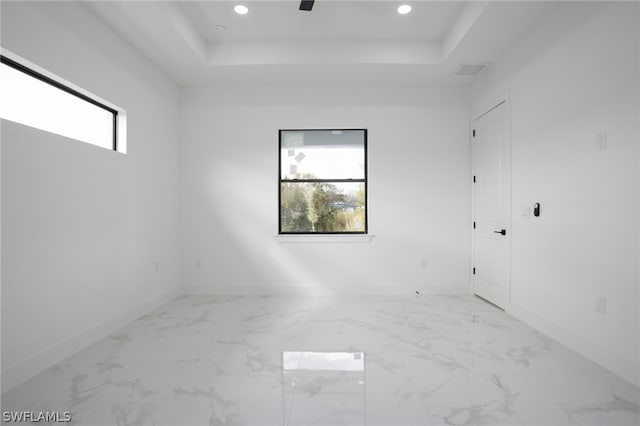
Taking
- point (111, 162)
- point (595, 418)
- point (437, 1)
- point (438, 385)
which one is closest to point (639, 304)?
point (595, 418)

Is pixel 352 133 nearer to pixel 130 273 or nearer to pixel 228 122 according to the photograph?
pixel 228 122

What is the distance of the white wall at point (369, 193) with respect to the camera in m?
3.99

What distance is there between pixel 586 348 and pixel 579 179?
1.27 m

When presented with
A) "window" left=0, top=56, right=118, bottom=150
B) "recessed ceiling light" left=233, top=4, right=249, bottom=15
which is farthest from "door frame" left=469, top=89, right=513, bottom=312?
"window" left=0, top=56, right=118, bottom=150

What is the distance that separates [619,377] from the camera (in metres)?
1.98

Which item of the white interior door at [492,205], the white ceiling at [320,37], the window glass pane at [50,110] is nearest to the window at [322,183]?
the white ceiling at [320,37]

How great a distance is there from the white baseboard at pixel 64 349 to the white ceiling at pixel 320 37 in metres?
2.68

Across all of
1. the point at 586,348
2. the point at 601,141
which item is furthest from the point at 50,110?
the point at 586,348

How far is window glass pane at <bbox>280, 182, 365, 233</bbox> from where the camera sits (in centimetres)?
406

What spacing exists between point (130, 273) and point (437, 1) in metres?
3.94

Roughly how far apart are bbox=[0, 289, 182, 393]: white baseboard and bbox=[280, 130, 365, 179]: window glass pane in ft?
7.55

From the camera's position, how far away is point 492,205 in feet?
11.4

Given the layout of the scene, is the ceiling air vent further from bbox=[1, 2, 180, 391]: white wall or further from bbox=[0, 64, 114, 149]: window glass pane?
bbox=[0, 64, 114, 149]: window glass pane

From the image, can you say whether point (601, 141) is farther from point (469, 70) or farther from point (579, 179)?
point (469, 70)
